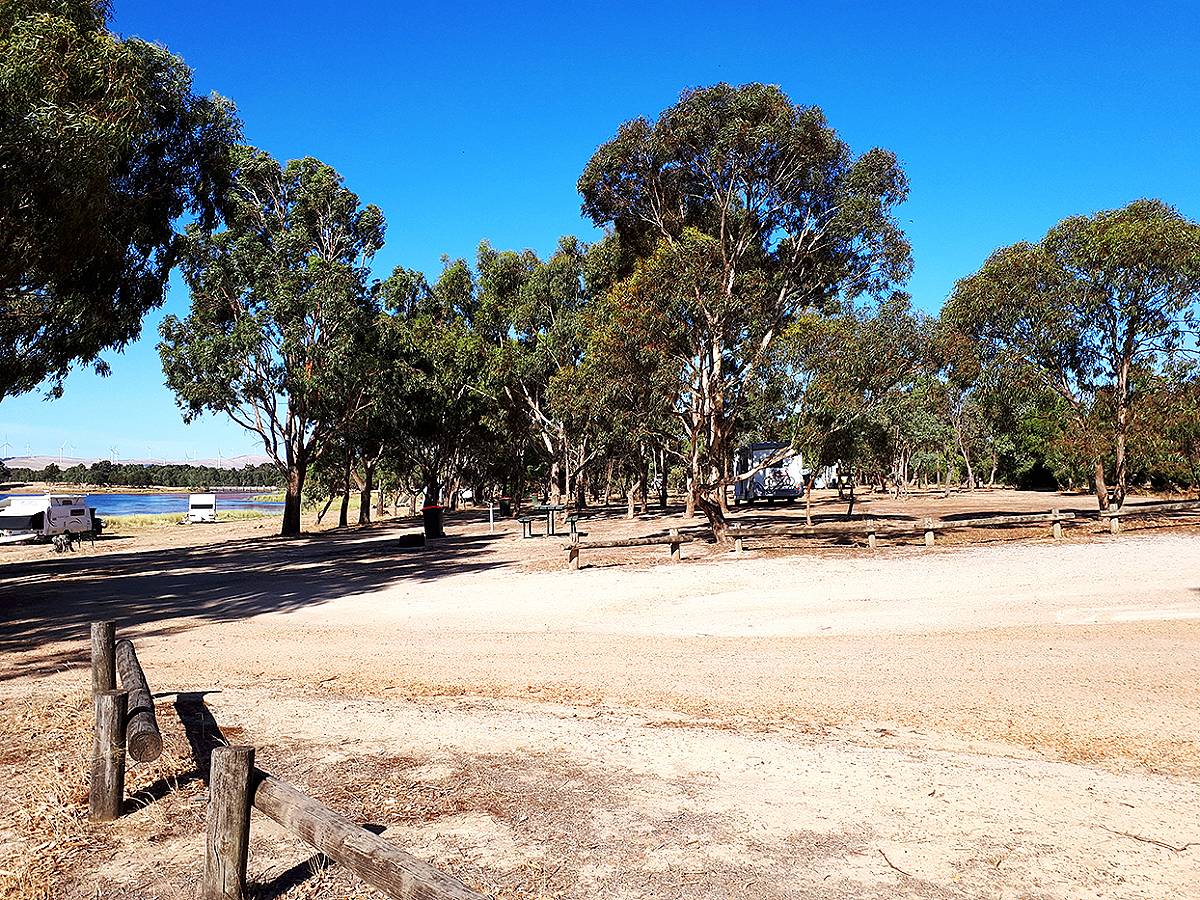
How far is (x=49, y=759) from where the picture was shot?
6.33 meters

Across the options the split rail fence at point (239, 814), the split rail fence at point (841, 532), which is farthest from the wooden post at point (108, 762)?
the split rail fence at point (841, 532)

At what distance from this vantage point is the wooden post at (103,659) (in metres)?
6.26

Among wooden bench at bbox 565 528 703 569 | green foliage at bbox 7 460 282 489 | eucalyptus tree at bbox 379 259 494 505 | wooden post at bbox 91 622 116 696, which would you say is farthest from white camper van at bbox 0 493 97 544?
green foliage at bbox 7 460 282 489

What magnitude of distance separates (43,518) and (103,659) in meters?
41.0

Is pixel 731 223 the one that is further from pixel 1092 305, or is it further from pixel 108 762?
pixel 108 762

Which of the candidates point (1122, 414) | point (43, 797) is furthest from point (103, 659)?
point (1122, 414)

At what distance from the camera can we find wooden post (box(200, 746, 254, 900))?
3.90m

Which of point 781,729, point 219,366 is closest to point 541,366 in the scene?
point 219,366

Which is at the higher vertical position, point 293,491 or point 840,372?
point 840,372

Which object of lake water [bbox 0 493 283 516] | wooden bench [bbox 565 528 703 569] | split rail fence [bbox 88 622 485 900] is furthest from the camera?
lake water [bbox 0 493 283 516]

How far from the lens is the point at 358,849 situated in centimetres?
341

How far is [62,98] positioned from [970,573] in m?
19.8

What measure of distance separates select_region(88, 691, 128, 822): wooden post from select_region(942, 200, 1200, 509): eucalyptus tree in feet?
98.3

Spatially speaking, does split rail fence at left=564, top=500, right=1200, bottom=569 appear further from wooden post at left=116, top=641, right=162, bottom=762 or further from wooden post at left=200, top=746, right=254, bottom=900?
wooden post at left=200, top=746, right=254, bottom=900
